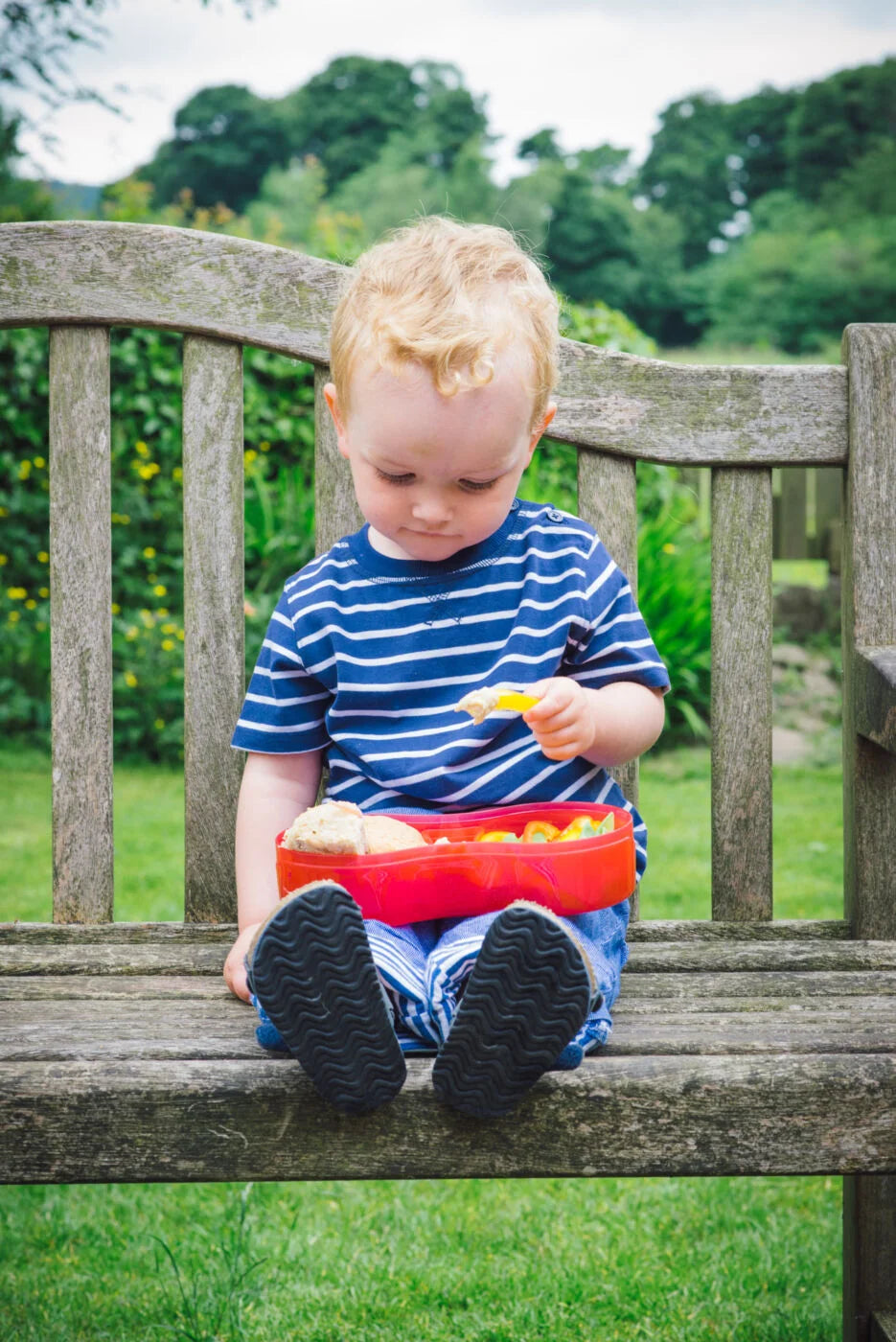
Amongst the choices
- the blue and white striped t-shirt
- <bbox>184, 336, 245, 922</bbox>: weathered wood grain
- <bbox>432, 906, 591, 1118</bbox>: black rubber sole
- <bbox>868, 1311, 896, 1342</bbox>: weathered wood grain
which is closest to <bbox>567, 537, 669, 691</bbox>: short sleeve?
the blue and white striped t-shirt

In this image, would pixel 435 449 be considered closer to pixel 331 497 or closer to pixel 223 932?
pixel 331 497

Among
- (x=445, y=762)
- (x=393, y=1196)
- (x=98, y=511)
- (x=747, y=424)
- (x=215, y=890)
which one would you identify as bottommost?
(x=393, y=1196)

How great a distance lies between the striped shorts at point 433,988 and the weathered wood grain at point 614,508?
1.68 ft

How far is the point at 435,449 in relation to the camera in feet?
4.36

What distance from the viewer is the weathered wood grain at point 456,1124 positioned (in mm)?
1072

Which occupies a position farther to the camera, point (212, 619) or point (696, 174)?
point (696, 174)

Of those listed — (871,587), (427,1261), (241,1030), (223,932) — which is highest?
(871,587)

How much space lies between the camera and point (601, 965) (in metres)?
1.27

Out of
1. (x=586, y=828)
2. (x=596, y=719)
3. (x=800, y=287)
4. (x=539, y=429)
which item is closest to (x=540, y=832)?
(x=586, y=828)

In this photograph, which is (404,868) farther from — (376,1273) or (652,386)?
(376,1273)

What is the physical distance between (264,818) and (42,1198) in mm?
1133

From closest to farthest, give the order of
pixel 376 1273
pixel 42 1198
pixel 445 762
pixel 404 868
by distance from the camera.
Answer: pixel 404 868 < pixel 445 762 < pixel 376 1273 < pixel 42 1198

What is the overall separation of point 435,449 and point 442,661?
0.98ft

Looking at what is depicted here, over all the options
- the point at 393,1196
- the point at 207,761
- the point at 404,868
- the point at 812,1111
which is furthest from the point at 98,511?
the point at 393,1196
